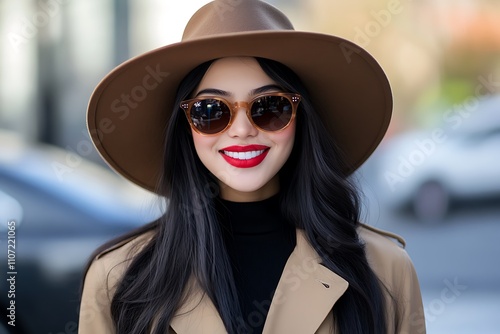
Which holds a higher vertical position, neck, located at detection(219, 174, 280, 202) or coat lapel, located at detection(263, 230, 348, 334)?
neck, located at detection(219, 174, 280, 202)

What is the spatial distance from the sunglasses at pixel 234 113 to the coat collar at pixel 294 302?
377mm

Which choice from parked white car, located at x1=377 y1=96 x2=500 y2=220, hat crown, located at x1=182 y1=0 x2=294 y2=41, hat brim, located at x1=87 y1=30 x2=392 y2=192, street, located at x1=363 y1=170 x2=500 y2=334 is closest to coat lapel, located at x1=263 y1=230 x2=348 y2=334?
hat brim, located at x1=87 y1=30 x2=392 y2=192

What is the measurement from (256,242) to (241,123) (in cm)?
38

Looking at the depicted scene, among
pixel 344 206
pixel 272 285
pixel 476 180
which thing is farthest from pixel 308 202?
pixel 476 180

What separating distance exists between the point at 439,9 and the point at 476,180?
4.38ft

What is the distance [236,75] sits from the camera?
1.95m

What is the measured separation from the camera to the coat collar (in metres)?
1.94

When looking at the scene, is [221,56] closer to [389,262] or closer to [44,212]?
[389,262]

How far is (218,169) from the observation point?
6.47 feet

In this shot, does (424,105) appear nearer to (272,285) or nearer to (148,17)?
(148,17)

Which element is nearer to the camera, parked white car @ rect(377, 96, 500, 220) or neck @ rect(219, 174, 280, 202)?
neck @ rect(219, 174, 280, 202)

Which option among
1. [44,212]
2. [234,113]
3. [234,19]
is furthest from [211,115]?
[44,212]

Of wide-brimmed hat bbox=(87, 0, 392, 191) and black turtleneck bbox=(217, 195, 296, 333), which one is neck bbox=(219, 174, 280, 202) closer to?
black turtleneck bbox=(217, 195, 296, 333)

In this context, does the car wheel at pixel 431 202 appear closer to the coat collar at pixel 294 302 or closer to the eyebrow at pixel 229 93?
the coat collar at pixel 294 302
